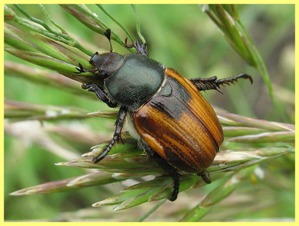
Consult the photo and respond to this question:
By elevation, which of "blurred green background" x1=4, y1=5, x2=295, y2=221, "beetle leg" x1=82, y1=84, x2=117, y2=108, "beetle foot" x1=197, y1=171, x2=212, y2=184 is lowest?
"blurred green background" x1=4, y1=5, x2=295, y2=221

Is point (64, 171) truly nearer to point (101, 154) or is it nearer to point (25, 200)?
point (25, 200)

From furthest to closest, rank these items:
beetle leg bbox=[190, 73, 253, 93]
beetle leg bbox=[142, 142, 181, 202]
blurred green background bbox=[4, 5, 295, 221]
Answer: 1. blurred green background bbox=[4, 5, 295, 221]
2. beetle leg bbox=[190, 73, 253, 93]
3. beetle leg bbox=[142, 142, 181, 202]

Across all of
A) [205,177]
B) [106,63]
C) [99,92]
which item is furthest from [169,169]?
[106,63]

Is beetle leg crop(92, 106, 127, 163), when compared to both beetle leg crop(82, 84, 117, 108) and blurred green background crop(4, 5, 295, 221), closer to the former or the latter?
beetle leg crop(82, 84, 117, 108)

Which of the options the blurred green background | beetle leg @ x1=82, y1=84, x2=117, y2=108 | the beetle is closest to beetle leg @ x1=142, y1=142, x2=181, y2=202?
the beetle

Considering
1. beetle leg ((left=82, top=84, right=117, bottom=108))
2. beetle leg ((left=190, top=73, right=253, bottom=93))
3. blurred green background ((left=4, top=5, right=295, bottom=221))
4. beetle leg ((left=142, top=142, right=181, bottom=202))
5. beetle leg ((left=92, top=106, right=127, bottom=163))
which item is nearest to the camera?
beetle leg ((left=92, top=106, right=127, bottom=163))

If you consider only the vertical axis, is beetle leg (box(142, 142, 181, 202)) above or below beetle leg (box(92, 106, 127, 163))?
below

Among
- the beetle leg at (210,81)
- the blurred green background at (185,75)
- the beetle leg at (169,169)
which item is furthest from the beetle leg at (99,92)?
the blurred green background at (185,75)
